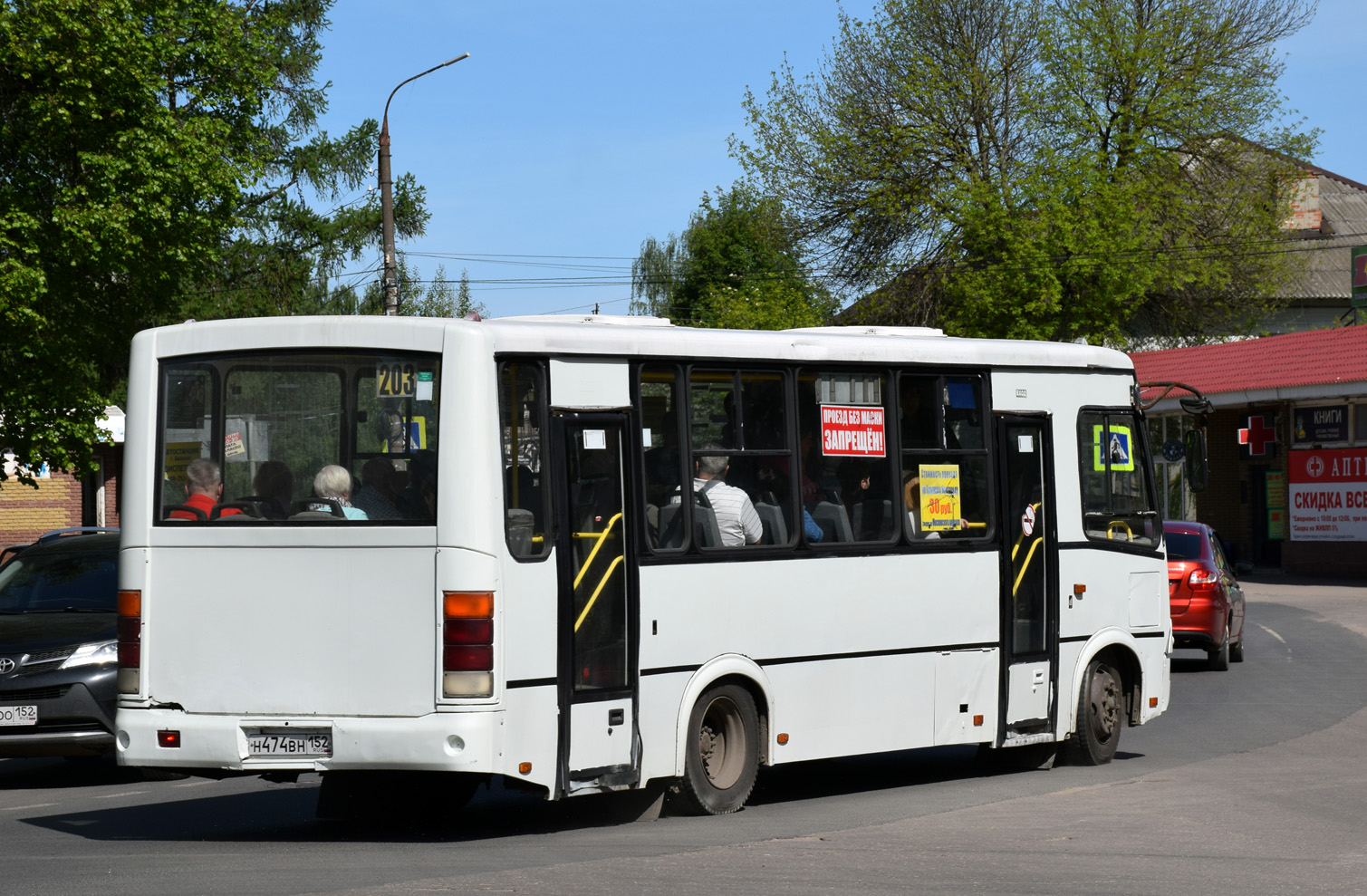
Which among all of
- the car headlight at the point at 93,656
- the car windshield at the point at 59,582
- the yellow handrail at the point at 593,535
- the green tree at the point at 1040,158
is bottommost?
the car headlight at the point at 93,656

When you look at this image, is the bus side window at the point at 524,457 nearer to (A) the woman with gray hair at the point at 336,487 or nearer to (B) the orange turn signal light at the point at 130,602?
(A) the woman with gray hair at the point at 336,487

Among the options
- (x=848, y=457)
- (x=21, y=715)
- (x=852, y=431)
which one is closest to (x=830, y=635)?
(x=848, y=457)

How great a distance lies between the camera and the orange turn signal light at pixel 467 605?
8.38m

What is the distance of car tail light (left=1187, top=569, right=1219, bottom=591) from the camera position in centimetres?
1920

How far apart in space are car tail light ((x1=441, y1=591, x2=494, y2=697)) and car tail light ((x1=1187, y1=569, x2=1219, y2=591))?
41.2 feet

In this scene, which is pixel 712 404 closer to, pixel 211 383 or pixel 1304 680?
pixel 211 383

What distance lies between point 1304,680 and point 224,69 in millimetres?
19002

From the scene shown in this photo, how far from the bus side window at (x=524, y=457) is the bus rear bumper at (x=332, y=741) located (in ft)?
2.86

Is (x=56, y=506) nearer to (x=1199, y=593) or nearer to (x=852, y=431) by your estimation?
(x=1199, y=593)

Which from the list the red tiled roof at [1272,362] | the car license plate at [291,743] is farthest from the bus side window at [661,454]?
the red tiled roof at [1272,362]

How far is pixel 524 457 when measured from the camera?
29.0ft

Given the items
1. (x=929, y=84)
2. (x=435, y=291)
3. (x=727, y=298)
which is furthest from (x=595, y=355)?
(x=435, y=291)

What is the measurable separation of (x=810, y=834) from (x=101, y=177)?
18429 millimetres

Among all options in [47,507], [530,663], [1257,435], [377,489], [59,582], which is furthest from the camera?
[47,507]
